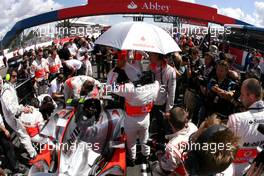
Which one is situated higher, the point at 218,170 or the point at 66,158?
the point at 218,170

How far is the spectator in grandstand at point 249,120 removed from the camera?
117 inches

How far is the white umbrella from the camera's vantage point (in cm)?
482

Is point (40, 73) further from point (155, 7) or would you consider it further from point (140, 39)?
point (155, 7)

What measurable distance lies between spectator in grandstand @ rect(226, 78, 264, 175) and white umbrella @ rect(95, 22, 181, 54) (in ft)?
6.10

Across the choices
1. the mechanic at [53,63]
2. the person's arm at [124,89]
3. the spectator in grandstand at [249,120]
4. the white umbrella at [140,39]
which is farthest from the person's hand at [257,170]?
the mechanic at [53,63]

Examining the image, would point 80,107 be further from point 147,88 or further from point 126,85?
Result: point 147,88

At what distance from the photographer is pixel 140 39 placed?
4953mm

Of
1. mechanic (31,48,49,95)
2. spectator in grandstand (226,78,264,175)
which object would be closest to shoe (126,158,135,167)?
spectator in grandstand (226,78,264,175)

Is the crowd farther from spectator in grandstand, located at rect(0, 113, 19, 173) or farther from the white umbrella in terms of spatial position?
the white umbrella

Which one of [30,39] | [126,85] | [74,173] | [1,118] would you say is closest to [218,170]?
[74,173]

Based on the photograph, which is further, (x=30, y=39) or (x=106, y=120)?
(x=30, y=39)

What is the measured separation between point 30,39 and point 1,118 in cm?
2032

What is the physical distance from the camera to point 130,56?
5992 millimetres

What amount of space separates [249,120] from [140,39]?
7.86ft
